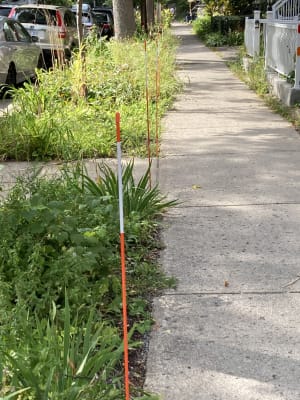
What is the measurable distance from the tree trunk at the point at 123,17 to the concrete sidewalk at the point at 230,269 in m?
7.76

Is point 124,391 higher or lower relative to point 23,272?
lower

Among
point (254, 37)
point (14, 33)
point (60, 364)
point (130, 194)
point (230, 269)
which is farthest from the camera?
point (254, 37)

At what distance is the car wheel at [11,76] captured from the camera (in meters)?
13.5

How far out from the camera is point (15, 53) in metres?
13.7

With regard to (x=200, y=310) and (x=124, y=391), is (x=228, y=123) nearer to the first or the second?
(x=200, y=310)

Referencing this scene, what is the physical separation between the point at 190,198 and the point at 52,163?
1999 millimetres

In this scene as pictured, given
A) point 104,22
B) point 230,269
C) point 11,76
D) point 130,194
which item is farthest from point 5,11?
point 230,269

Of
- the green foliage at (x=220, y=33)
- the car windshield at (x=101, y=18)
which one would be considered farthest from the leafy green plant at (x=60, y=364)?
the green foliage at (x=220, y=33)

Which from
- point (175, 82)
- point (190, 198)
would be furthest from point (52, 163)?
point (175, 82)

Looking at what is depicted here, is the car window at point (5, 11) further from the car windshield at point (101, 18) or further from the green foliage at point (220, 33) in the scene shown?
the green foliage at point (220, 33)

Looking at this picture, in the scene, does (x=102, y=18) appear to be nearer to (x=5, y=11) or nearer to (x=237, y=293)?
(x=5, y=11)

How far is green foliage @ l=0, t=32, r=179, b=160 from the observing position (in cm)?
747

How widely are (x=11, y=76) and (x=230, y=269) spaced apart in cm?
1039

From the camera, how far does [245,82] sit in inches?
558
